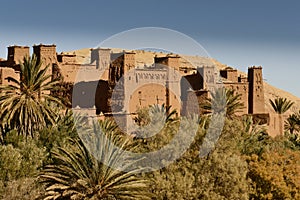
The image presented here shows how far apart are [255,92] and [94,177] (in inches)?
1392

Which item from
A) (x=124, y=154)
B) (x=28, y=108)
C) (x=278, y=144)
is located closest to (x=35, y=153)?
(x=28, y=108)

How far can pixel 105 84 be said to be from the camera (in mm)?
39094

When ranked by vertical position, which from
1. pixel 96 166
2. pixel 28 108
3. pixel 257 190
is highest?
pixel 28 108

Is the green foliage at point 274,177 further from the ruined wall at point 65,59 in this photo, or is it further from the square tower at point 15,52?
the ruined wall at point 65,59

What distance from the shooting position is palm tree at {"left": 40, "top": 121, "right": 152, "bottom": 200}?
577 inches

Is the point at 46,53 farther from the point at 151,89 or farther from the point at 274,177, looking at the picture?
the point at 274,177

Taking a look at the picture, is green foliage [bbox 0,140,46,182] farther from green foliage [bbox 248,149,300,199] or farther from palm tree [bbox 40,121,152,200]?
green foliage [bbox 248,149,300,199]

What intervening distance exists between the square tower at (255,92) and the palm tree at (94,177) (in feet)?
111

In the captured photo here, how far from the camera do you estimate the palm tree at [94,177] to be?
14648 mm

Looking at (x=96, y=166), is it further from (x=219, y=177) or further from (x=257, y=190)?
(x=257, y=190)

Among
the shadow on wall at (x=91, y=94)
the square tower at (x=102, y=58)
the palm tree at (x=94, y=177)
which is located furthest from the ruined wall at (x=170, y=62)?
the palm tree at (x=94, y=177)

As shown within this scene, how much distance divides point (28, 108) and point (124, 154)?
7.56 meters

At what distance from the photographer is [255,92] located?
4850cm

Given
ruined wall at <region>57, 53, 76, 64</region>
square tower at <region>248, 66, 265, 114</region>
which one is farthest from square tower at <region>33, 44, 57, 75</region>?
square tower at <region>248, 66, 265, 114</region>
